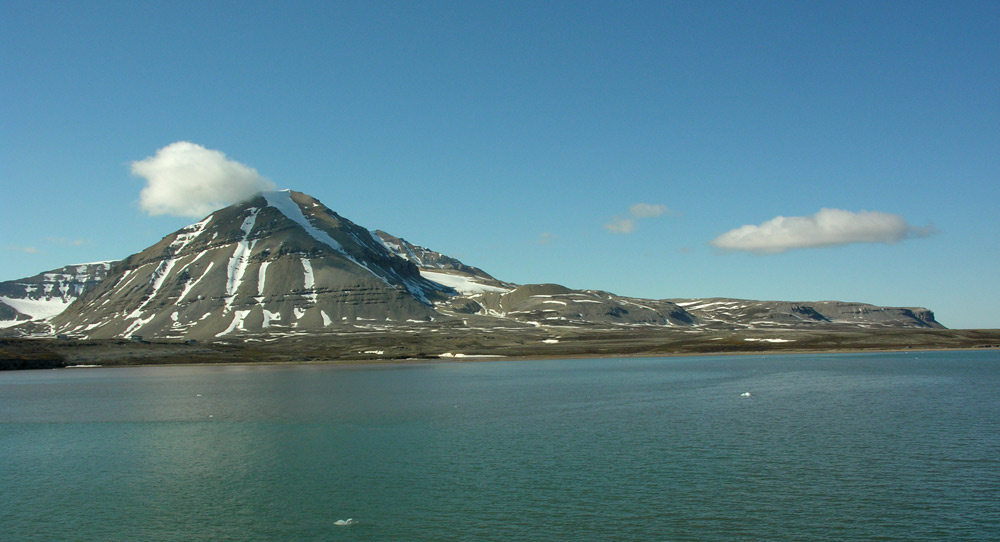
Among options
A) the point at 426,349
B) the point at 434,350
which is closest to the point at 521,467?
the point at 434,350

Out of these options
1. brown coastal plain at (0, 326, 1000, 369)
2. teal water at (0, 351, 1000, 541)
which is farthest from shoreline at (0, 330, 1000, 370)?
teal water at (0, 351, 1000, 541)

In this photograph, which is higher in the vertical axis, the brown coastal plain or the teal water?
the brown coastal plain

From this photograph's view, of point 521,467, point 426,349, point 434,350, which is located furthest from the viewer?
point 426,349

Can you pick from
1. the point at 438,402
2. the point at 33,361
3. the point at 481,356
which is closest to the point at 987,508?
the point at 438,402

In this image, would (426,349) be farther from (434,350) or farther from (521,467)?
(521,467)

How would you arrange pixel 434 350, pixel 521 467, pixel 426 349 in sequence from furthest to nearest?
pixel 426 349 < pixel 434 350 < pixel 521 467

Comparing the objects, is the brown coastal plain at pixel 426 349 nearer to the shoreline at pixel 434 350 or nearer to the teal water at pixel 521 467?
the shoreline at pixel 434 350

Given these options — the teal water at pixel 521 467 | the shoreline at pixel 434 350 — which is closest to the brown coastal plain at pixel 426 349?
the shoreline at pixel 434 350

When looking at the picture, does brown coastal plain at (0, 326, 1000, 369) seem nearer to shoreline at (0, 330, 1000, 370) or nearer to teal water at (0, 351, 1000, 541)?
shoreline at (0, 330, 1000, 370)
